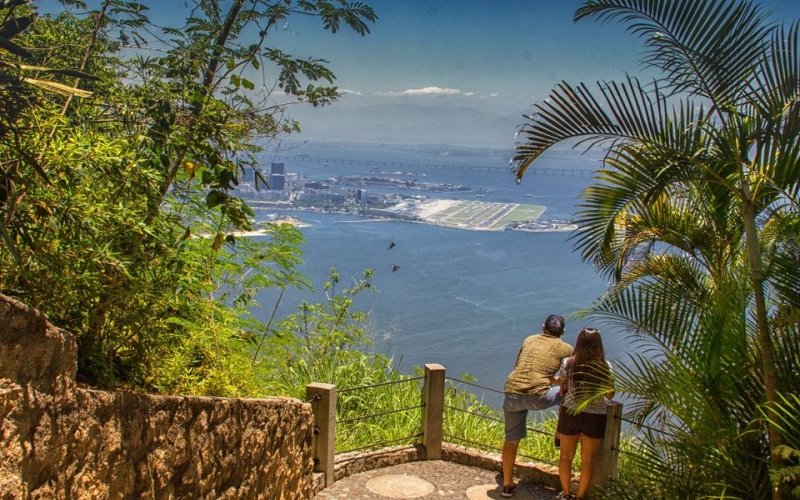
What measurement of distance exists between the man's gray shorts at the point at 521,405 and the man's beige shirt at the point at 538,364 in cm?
5

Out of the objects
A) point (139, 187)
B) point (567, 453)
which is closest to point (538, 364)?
point (567, 453)

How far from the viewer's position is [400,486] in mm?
7188

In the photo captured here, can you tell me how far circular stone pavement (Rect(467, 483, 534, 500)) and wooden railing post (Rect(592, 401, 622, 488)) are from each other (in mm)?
791

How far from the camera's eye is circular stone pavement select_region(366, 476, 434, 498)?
699cm

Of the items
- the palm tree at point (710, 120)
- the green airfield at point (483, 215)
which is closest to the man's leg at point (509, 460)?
the palm tree at point (710, 120)

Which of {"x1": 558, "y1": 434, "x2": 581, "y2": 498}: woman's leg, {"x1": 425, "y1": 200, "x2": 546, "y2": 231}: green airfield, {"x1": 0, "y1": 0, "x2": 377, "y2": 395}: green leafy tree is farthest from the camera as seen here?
{"x1": 425, "y1": 200, "x2": 546, "y2": 231}: green airfield

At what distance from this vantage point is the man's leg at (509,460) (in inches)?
274

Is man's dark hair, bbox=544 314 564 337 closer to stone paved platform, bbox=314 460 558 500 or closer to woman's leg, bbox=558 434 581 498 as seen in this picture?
woman's leg, bbox=558 434 581 498

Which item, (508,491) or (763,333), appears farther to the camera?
(508,491)

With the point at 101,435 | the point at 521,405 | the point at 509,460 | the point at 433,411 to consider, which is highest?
the point at 101,435

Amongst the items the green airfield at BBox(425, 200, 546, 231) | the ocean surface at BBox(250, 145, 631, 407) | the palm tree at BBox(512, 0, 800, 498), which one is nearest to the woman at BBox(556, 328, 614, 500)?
the palm tree at BBox(512, 0, 800, 498)

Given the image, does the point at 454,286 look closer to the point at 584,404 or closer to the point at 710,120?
the point at 584,404

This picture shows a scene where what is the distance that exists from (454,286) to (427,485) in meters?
20.1

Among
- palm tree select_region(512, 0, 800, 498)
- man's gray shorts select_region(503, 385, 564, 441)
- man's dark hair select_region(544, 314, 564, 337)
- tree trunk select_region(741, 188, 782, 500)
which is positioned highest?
palm tree select_region(512, 0, 800, 498)
